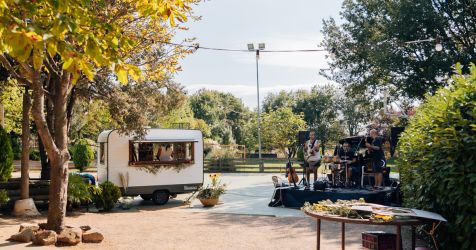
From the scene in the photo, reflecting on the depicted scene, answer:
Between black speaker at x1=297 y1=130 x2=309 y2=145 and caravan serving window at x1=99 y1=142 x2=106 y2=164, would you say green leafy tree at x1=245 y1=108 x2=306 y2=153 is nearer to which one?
black speaker at x1=297 y1=130 x2=309 y2=145

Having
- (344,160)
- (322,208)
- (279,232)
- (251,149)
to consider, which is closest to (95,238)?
(279,232)

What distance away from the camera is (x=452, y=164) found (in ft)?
16.4

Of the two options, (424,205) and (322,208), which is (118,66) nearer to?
(322,208)

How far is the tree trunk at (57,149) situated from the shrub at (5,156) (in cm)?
416

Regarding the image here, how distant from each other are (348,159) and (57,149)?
8864 mm

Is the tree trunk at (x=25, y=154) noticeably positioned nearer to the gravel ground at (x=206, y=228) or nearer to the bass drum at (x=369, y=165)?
the gravel ground at (x=206, y=228)

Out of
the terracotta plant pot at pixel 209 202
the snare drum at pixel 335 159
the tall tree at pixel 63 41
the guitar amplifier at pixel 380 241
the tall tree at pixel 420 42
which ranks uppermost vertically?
the tall tree at pixel 420 42

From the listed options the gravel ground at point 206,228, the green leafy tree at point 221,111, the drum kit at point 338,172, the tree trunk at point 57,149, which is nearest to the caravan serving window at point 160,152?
the gravel ground at point 206,228

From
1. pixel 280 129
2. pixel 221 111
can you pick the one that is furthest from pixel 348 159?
pixel 221 111

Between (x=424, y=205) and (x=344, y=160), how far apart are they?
8.90 meters

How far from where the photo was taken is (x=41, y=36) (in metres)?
3.27

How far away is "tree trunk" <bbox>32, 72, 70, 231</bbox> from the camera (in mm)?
8990

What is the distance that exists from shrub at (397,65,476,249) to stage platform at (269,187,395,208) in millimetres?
6474

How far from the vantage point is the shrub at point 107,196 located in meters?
13.4
